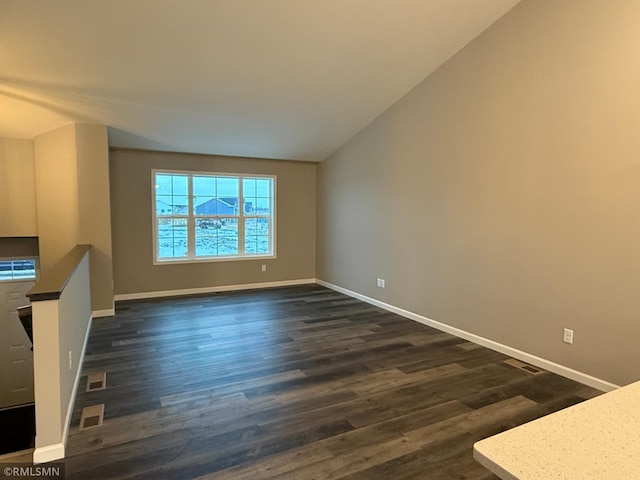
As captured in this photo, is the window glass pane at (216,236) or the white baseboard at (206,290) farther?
the window glass pane at (216,236)

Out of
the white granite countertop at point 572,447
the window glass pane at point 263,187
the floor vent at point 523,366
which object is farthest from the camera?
the window glass pane at point 263,187

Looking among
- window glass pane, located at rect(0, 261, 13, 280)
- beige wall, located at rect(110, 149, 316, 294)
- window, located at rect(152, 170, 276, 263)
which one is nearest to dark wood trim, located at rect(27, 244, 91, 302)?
beige wall, located at rect(110, 149, 316, 294)

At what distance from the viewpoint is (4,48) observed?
10.5 ft

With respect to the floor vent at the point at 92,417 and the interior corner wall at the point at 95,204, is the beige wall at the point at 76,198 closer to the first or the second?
the interior corner wall at the point at 95,204

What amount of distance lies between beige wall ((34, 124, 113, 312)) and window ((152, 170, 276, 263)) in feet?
3.65

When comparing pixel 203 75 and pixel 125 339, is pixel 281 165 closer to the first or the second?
pixel 203 75

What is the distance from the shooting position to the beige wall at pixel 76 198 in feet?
15.4

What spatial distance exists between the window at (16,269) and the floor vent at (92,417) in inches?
159

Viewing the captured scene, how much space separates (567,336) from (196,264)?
5045 mm

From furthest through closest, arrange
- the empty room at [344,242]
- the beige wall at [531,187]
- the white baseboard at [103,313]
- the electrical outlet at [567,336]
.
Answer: the white baseboard at [103,313], the electrical outlet at [567,336], the beige wall at [531,187], the empty room at [344,242]

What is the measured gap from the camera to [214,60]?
3793 mm

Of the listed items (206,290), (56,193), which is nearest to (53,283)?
(56,193)

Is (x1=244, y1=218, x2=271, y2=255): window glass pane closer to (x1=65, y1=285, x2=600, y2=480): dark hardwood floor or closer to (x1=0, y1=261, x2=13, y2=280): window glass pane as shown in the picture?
(x1=65, y1=285, x2=600, y2=480): dark hardwood floor

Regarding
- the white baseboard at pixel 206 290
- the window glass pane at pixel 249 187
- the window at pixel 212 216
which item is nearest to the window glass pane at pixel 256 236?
the window at pixel 212 216
